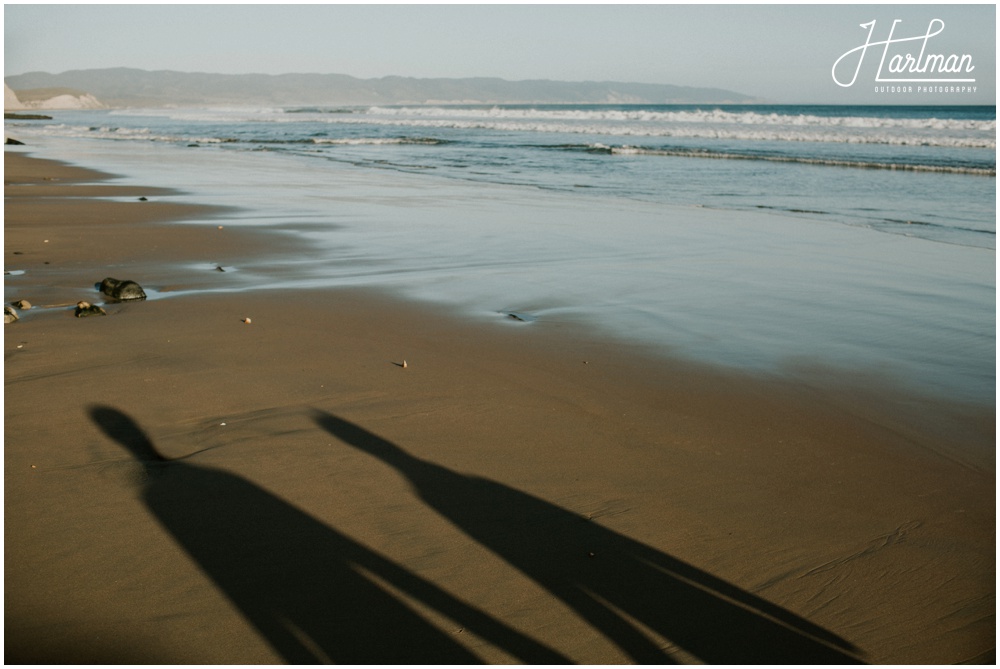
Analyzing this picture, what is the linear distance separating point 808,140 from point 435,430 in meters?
31.1

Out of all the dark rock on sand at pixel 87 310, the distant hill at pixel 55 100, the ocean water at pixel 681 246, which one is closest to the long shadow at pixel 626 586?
the ocean water at pixel 681 246

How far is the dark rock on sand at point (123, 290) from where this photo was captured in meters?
6.10

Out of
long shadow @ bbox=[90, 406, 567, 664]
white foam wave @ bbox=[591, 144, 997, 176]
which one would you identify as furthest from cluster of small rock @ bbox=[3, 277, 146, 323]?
white foam wave @ bbox=[591, 144, 997, 176]

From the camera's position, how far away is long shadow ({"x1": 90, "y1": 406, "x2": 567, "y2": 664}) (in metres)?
2.40

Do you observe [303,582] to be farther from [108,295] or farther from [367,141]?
[367,141]

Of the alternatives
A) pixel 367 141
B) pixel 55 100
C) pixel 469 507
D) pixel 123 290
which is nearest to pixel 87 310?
pixel 123 290

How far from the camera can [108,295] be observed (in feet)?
20.2

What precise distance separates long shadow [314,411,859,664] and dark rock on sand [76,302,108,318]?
129 inches

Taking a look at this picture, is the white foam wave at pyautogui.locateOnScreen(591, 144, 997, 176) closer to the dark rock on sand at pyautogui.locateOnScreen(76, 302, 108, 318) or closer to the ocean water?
the ocean water

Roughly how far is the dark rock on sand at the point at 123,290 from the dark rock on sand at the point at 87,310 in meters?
0.45

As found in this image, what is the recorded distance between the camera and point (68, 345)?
4.91 m

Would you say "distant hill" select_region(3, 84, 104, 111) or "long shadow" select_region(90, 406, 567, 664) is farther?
"distant hill" select_region(3, 84, 104, 111)

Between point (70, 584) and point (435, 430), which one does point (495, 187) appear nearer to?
point (435, 430)

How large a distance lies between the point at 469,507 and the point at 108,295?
4.18 m
